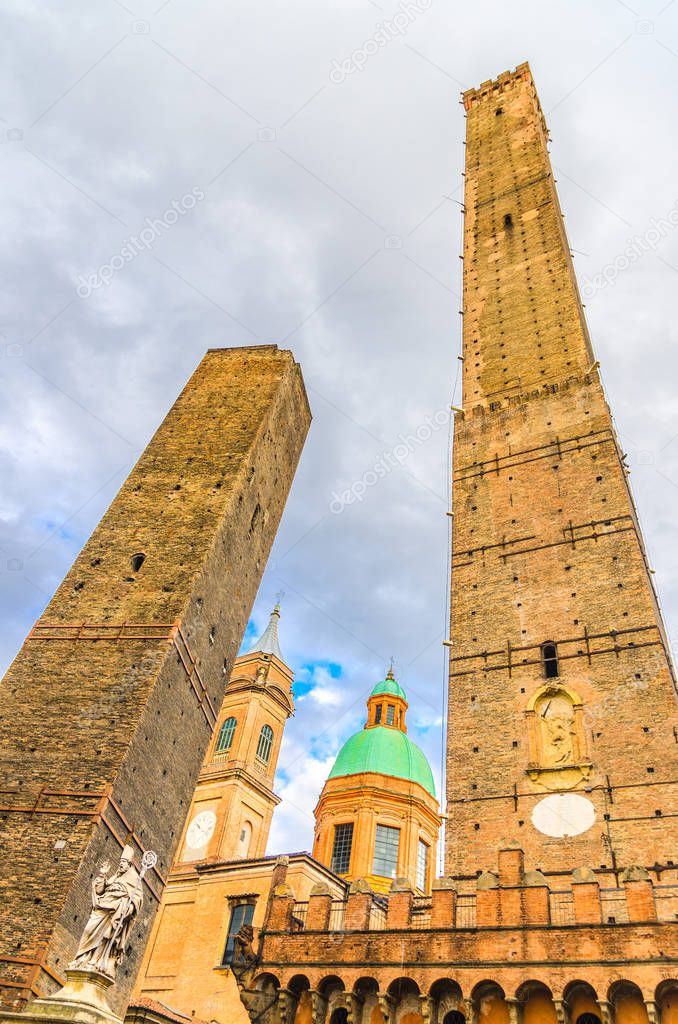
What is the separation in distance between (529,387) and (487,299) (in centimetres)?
529

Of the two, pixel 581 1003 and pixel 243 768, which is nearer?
pixel 581 1003

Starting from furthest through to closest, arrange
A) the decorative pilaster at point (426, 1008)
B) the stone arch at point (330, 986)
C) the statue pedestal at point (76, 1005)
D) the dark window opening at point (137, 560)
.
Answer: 1. the dark window opening at point (137, 560)
2. the stone arch at point (330, 986)
3. the decorative pilaster at point (426, 1008)
4. the statue pedestal at point (76, 1005)

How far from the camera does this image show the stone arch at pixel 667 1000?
33.6ft

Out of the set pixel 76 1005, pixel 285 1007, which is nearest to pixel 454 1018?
pixel 285 1007

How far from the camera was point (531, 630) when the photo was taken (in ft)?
55.7

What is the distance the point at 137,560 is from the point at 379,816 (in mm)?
15507

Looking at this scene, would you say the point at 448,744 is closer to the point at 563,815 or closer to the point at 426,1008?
the point at 563,815

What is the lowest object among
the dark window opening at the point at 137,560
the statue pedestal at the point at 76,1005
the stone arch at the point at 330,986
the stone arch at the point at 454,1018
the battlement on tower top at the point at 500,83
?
the statue pedestal at the point at 76,1005

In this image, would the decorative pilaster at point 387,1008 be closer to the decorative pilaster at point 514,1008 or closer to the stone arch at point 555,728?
the decorative pilaster at point 514,1008

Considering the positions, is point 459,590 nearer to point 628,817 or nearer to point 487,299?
point 628,817

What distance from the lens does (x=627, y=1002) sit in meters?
10.6

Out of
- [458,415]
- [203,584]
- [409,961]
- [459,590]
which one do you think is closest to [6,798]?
[203,584]

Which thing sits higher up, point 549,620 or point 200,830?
point 200,830

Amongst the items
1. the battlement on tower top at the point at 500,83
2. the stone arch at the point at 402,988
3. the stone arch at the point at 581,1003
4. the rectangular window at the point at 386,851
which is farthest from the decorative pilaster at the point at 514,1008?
the battlement on tower top at the point at 500,83
